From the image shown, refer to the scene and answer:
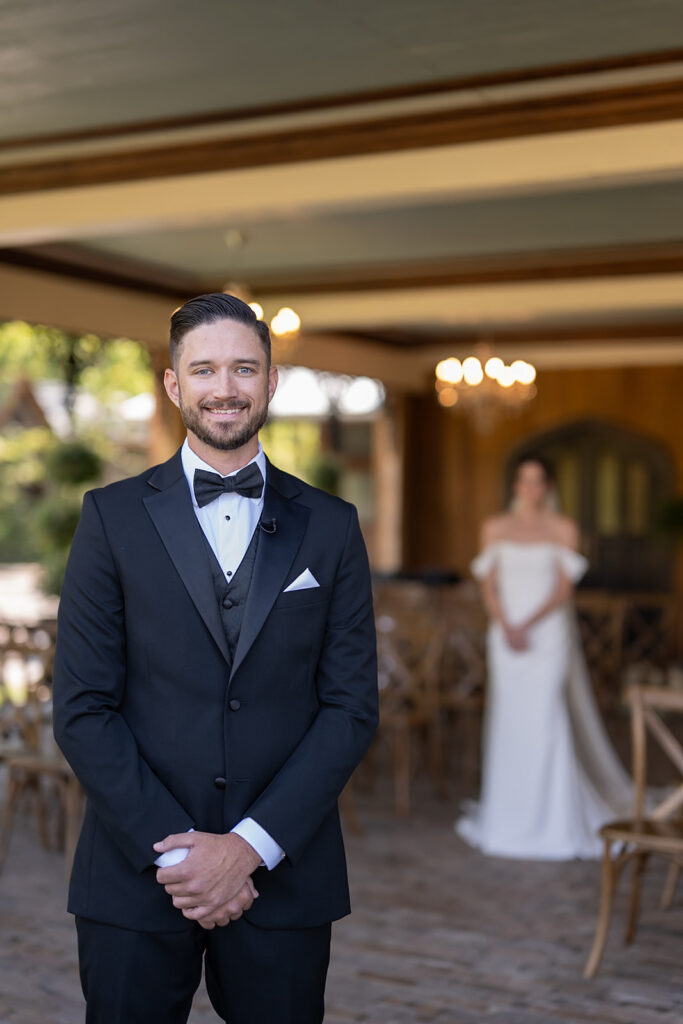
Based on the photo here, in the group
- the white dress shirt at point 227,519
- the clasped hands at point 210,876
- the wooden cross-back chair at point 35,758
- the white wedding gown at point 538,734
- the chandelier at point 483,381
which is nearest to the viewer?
the clasped hands at point 210,876

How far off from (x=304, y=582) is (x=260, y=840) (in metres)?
0.44

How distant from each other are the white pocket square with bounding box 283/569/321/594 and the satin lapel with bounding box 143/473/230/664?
0.44 feet

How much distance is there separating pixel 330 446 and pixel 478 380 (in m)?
5.44

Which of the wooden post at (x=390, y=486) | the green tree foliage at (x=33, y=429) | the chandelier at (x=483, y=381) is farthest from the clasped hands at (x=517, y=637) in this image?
the green tree foliage at (x=33, y=429)

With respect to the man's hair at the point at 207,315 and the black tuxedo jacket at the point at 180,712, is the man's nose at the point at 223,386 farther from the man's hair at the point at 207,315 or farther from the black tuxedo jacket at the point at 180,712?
the black tuxedo jacket at the point at 180,712

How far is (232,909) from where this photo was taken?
2.00m

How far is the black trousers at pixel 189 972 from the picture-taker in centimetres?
205

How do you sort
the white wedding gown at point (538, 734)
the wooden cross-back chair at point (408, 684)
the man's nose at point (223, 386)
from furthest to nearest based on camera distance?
the wooden cross-back chair at point (408, 684)
the white wedding gown at point (538, 734)
the man's nose at point (223, 386)

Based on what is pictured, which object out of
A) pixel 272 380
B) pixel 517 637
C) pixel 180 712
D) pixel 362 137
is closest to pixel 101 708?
pixel 180 712

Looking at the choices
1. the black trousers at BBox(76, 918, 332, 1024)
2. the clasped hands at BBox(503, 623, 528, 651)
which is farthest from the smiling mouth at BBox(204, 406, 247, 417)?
the clasped hands at BBox(503, 623, 528, 651)

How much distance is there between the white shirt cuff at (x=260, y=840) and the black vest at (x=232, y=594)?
276 millimetres

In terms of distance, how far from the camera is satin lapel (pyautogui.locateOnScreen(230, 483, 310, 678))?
2.08 metres

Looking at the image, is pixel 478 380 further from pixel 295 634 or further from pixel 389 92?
pixel 295 634

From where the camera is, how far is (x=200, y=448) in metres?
2.18
